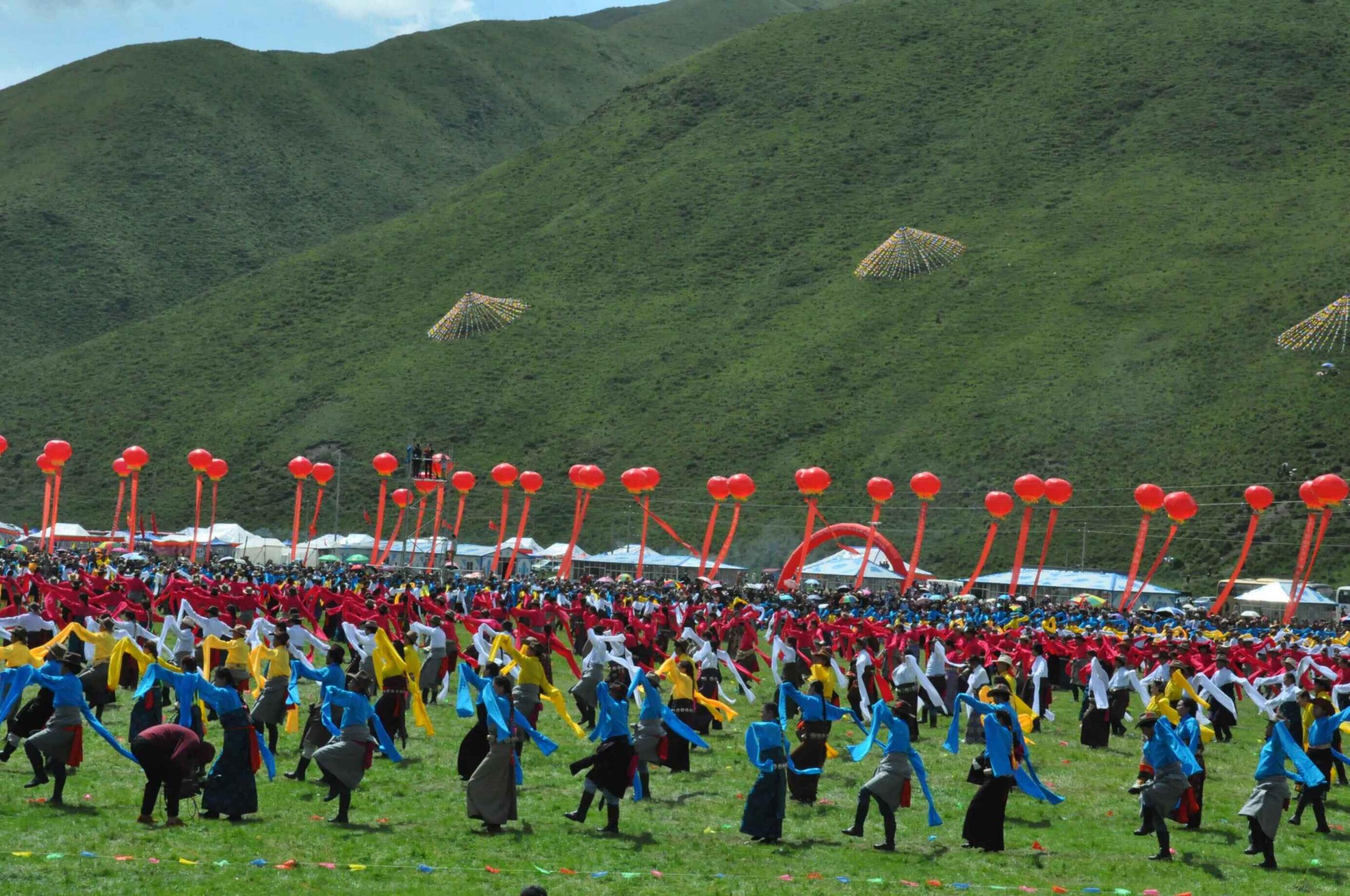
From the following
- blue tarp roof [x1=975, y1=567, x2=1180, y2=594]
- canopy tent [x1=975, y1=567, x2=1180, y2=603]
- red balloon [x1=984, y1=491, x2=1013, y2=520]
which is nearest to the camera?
red balloon [x1=984, y1=491, x2=1013, y2=520]

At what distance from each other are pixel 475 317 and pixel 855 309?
24.9 metres

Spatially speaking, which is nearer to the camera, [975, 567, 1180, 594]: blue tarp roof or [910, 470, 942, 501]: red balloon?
[910, 470, 942, 501]: red balloon

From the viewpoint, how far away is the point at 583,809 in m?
13.8

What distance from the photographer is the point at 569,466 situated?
80.2 meters

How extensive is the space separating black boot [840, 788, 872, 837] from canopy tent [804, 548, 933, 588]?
3988cm

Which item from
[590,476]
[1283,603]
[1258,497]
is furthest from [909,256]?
[1258,497]

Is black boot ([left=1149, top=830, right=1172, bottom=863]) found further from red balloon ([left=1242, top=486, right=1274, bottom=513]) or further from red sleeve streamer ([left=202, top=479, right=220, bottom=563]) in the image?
red sleeve streamer ([left=202, top=479, right=220, bottom=563])

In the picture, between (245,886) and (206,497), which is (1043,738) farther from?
(206,497)

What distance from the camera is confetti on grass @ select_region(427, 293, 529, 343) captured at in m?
94.8

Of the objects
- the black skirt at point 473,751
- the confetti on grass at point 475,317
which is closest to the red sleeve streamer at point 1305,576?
the black skirt at point 473,751

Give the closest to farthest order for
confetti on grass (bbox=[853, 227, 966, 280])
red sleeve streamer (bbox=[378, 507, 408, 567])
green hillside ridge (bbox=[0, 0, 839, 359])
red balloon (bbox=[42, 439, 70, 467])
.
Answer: red balloon (bbox=[42, 439, 70, 467]) < red sleeve streamer (bbox=[378, 507, 408, 567]) < confetti on grass (bbox=[853, 227, 966, 280]) < green hillside ridge (bbox=[0, 0, 839, 359])

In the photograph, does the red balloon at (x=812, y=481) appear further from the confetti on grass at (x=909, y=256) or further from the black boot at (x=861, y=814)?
the confetti on grass at (x=909, y=256)

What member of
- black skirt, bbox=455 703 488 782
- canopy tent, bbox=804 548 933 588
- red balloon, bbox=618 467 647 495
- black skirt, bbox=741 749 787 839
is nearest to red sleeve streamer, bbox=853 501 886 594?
canopy tent, bbox=804 548 933 588

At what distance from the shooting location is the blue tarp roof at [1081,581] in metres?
52.6
